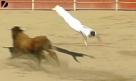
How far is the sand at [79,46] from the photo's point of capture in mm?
6273

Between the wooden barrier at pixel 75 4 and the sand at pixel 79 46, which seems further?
the wooden barrier at pixel 75 4

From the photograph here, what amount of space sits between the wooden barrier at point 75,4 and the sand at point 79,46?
0.74 m

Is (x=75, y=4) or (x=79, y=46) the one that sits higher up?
(x=75, y=4)

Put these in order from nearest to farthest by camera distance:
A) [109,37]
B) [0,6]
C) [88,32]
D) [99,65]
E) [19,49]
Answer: [19,49] < [99,65] < [88,32] < [109,37] < [0,6]

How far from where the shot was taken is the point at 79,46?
8289mm

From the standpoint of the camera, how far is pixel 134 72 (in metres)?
6.54

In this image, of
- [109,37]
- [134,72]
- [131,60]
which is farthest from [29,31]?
[134,72]

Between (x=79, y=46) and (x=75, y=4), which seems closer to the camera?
(x=79, y=46)

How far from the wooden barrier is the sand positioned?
735mm

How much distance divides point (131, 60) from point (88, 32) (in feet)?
2.47

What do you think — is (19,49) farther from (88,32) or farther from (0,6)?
(0,6)

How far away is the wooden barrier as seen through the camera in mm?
13148

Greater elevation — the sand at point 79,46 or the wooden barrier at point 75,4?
the wooden barrier at point 75,4

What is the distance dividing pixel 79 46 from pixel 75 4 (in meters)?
4.92
